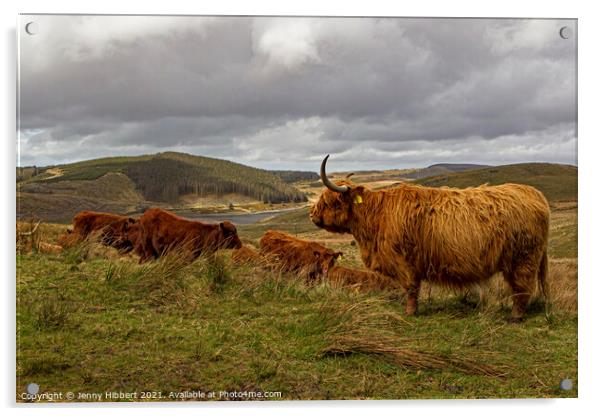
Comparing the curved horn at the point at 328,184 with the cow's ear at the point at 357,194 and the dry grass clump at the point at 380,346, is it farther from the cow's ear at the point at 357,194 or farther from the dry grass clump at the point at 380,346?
the dry grass clump at the point at 380,346

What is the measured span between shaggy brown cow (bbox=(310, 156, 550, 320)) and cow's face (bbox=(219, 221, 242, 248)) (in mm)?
1225

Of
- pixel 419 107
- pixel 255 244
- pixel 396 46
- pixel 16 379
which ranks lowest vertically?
pixel 16 379

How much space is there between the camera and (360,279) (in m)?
7.32

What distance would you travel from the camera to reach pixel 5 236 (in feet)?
18.5

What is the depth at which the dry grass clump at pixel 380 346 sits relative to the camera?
17.3ft

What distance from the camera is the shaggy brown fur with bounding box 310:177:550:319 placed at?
6000 mm

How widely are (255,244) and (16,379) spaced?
313 centimetres

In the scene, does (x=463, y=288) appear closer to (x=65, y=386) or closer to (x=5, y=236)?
(x=65, y=386)

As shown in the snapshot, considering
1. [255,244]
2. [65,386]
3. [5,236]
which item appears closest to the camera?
[65,386]

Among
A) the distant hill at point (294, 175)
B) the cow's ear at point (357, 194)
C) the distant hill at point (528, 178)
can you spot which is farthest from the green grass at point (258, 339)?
the distant hill at point (528, 178)

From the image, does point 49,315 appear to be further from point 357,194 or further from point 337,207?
point 357,194

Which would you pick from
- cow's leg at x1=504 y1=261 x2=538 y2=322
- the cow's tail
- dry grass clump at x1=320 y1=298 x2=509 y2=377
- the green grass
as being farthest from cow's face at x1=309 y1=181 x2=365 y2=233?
the cow's tail

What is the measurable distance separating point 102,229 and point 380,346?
382 cm
